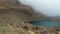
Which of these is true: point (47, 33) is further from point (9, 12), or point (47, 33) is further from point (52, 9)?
point (52, 9)

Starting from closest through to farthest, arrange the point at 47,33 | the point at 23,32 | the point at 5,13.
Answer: the point at 23,32 < the point at 47,33 < the point at 5,13

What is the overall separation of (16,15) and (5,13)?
1.50 meters

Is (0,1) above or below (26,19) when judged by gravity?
above

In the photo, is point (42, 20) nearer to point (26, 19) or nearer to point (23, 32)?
point (26, 19)

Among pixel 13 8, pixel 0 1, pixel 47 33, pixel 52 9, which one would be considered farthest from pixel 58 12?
pixel 47 33

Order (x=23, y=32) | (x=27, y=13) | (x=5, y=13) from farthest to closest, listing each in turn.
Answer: (x=27, y=13) → (x=5, y=13) → (x=23, y=32)

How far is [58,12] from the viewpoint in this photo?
27656 millimetres

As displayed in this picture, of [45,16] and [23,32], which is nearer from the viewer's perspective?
[23,32]

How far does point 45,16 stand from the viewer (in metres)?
27.8

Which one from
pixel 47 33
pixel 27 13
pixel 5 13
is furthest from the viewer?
pixel 27 13

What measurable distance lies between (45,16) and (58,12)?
1.77 meters

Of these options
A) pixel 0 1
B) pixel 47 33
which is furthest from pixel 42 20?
pixel 47 33

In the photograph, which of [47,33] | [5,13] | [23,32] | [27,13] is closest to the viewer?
[23,32]

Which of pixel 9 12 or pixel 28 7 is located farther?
A: pixel 28 7
